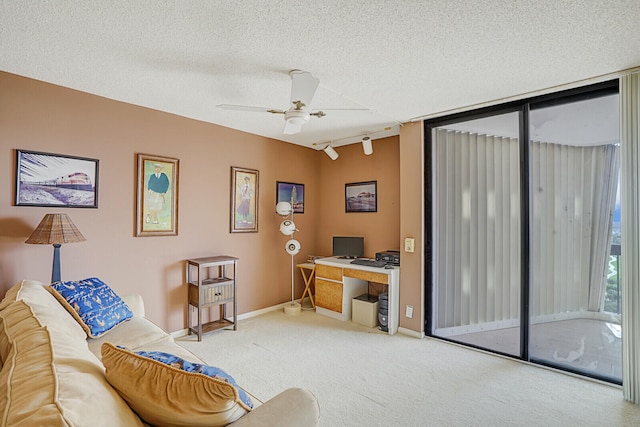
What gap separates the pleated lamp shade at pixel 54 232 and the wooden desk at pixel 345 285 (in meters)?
2.78

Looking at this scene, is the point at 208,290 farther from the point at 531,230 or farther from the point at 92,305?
the point at 531,230

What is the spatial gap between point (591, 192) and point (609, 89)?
33.7 inches

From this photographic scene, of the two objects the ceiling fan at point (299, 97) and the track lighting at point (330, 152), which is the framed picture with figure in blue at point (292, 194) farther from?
the ceiling fan at point (299, 97)

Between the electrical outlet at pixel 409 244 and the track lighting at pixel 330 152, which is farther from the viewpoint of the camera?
the track lighting at pixel 330 152

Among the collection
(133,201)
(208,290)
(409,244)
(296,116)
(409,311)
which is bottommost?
(409,311)

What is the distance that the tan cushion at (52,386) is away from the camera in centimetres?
74

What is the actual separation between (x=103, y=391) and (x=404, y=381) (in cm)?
228

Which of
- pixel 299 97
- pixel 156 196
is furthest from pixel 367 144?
pixel 156 196

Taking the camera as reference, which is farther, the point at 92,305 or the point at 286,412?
the point at 92,305

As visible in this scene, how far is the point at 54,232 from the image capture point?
237 centimetres

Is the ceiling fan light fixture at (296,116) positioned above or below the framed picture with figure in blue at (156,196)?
above

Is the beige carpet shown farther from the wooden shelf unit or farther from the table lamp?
the table lamp

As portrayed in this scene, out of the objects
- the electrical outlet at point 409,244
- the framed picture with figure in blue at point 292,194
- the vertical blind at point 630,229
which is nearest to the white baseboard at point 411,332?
the electrical outlet at point 409,244

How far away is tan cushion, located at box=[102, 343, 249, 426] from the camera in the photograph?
98cm
